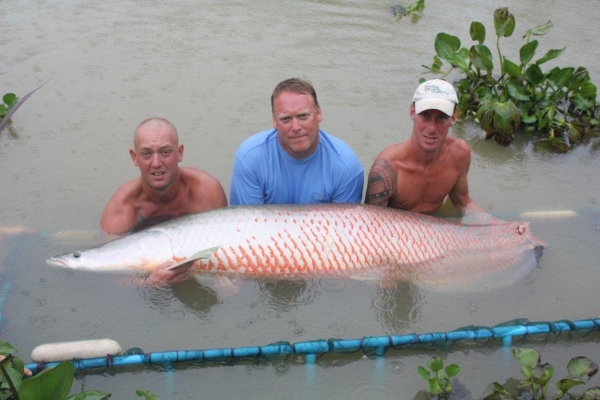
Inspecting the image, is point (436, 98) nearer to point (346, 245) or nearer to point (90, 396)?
point (346, 245)

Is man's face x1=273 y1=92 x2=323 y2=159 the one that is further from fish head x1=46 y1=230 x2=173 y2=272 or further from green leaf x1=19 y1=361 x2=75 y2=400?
green leaf x1=19 y1=361 x2=75 y2=400

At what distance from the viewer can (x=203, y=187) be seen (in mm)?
4211

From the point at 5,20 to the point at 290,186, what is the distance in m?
5.59

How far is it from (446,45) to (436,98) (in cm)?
255

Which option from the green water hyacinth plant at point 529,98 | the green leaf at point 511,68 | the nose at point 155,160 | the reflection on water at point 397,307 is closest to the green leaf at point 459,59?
the green water hyacinth plant at point 529,98

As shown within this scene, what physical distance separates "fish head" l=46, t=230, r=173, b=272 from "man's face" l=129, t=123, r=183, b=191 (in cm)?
39

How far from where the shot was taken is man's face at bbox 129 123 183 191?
12.7ft

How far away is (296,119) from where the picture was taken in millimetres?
3773

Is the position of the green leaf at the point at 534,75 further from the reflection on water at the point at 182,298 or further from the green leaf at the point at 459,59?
the reflection on water at the point at 182,298

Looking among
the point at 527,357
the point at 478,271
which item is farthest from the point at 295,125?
the point at 527,357

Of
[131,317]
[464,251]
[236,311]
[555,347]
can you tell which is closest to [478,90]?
[464,251]

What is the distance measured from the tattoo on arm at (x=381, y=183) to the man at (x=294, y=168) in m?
0.13

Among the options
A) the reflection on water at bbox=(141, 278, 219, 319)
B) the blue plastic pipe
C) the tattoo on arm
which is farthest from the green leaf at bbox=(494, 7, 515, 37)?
the reflection on water at bbox=(141, 278, 219, 319)

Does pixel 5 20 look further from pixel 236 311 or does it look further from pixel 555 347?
pixel 555 347
